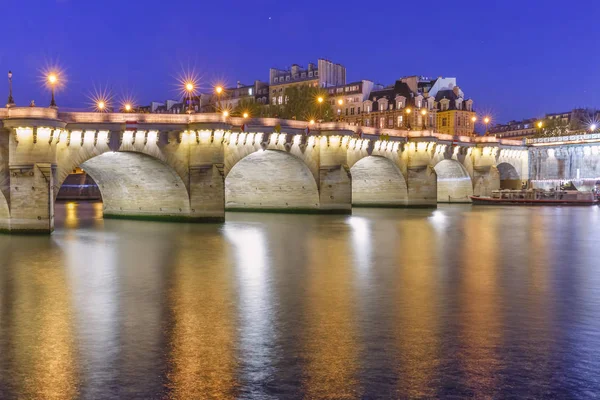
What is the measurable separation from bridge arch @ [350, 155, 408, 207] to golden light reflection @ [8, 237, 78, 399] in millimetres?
44264

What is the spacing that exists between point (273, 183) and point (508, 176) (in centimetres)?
4164

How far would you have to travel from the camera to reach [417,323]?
1251cm

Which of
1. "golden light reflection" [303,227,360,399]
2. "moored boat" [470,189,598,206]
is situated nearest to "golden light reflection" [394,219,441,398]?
"golden light reflection" [303,227,360,399]

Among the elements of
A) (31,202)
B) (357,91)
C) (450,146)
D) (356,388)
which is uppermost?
(357,91)

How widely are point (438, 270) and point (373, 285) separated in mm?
3650

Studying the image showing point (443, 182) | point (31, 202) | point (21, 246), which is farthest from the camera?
point (443, 182)

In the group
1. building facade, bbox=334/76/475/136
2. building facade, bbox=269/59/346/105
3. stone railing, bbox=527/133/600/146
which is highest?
building facade, bbox=269/59/346/105

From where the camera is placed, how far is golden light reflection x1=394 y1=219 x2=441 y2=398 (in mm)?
9047

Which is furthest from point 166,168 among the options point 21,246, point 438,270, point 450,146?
point 450,146

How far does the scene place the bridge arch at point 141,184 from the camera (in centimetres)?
4066

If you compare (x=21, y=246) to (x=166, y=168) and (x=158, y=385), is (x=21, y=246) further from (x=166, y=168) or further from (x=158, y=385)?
(x=158, y=385)

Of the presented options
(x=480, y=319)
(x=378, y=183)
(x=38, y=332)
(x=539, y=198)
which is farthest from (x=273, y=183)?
(x=38, y=332)

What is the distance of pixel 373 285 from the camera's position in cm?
1702

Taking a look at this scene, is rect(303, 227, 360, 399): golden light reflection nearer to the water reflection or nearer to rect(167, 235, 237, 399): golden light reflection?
rect(167, 235, 237, 399): golden light reflection
